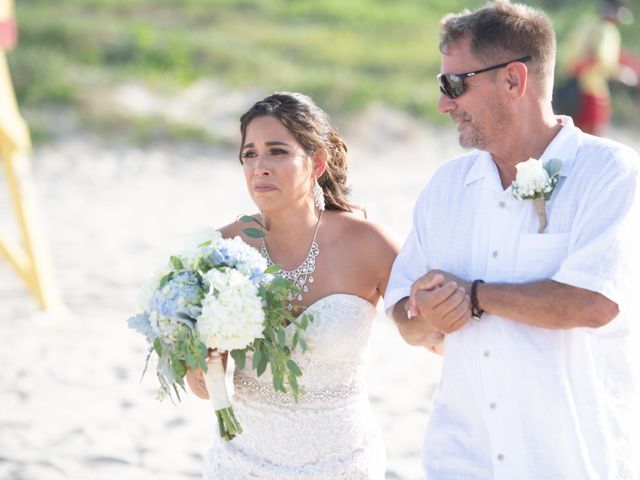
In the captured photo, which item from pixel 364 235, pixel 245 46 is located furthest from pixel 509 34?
pixel 245 46

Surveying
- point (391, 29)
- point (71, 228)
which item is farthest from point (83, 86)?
point (391, 29)

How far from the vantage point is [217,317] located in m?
3.42

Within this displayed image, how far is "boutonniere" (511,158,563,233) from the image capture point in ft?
10.6

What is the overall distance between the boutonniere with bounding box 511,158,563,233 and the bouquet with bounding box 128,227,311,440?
0.89 metres

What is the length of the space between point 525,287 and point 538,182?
0.32m

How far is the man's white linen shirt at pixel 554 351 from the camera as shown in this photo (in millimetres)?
3166

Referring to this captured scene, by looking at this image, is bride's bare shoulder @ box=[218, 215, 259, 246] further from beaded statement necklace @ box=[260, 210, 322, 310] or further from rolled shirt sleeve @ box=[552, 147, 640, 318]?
rolled shirt sleeve @ box=[552, 147, 640, 318]

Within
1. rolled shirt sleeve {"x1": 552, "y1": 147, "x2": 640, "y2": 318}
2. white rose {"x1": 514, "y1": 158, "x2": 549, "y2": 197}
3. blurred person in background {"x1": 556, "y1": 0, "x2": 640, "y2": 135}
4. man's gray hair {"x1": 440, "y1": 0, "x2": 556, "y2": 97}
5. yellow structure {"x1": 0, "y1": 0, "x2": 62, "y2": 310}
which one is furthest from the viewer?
blurred person in background {"x1": 556, "y1": 0, "x2": 640, "y2": 135}

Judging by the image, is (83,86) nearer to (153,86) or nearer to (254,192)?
(153,86)

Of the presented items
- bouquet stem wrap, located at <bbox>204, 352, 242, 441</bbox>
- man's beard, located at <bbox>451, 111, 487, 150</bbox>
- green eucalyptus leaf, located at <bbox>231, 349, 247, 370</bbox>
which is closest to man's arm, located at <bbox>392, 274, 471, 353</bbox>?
man's beard, located at <bbox>451, 111, 487, 150</bbox>

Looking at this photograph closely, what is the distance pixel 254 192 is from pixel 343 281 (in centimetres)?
49

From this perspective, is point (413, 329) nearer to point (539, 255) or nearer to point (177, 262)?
point (539, 255)

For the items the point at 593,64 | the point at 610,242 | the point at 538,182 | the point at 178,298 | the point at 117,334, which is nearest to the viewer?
the point at 610,242

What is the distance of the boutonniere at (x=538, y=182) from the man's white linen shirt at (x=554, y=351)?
0.04 metres
